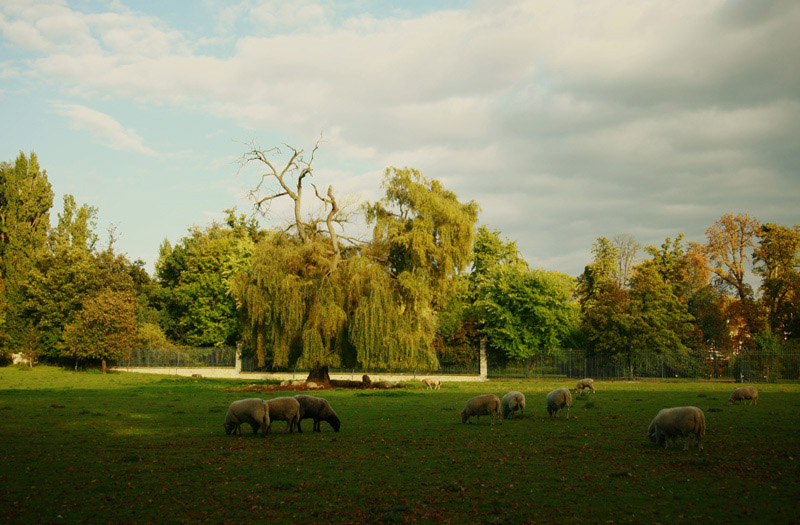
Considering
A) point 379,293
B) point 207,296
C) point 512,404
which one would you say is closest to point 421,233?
point 379,293

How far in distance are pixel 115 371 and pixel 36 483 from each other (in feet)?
146

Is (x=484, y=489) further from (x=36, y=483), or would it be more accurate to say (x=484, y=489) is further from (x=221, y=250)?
(x=221, y=250)

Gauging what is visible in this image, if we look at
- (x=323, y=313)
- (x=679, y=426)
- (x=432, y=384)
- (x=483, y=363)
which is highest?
(x=323, y=313)

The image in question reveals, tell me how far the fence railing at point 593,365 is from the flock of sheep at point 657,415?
17409mm

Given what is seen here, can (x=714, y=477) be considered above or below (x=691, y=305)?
below

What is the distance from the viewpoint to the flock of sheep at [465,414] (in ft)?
42.4

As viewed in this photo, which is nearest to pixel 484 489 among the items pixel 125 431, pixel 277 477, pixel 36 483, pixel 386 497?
pixel 386 497

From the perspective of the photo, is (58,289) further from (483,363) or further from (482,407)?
(482,407)

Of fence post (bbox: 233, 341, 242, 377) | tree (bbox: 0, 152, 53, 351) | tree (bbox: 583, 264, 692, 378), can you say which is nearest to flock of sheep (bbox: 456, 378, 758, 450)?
tree (bbox: 583, 264, 692, 378)

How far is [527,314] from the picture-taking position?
166ft

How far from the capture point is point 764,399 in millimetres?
26797

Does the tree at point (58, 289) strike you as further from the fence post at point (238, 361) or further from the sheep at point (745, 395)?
the sheep at point (745, 395)

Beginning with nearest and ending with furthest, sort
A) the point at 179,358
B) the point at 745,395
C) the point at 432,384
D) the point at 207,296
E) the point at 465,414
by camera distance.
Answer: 1. the point at 465,414
2. the point at 745,395
3. the point at 432,384
4. the point at 179,358
5. the point at 207,296

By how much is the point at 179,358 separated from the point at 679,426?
154 feet
